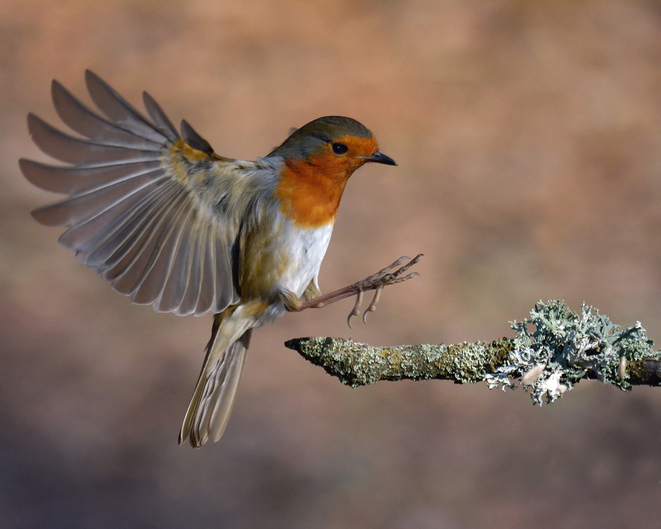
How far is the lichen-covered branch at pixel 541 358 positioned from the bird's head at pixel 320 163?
0.57 meters

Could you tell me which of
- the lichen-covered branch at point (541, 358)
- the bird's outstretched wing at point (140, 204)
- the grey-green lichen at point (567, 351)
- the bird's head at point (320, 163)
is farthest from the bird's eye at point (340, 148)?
the grey-green lichen at point (567, 351)

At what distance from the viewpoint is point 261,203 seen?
1.99 meters

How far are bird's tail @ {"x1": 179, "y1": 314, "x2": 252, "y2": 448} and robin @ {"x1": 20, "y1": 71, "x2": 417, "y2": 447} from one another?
21 centimetres

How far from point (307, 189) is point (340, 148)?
0.17 m

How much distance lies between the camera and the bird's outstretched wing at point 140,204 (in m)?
1.75

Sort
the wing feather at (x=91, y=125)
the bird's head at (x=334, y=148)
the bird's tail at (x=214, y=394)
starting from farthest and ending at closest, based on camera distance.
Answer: the bird's tail at (x=214, y=394)
the bird's head at (x=334, y=148)
the wing feather at (x=91, y=125)

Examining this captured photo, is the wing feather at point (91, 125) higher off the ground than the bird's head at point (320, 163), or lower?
lower

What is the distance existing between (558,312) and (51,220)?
4.49 feet

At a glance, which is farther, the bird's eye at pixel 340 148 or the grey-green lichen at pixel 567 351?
the bird's eye at pixel 340 148

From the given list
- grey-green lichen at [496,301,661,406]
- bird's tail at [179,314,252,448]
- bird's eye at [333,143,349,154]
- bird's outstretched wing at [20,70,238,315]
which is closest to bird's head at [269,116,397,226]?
bird's eye at [333,143,349,154]

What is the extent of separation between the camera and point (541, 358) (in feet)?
4.78

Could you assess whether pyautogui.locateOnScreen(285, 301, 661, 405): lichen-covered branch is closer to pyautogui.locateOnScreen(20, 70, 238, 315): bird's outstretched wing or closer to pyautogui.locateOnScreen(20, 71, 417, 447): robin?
pyautogui.locateOnScreen(20, 71, 417, 447): robin

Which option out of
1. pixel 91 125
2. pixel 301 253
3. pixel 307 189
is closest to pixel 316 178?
Answer: pixel 307 189

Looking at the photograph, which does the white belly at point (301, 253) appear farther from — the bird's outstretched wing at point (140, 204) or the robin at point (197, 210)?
the bird's outstretched wing at point (140, 204)
